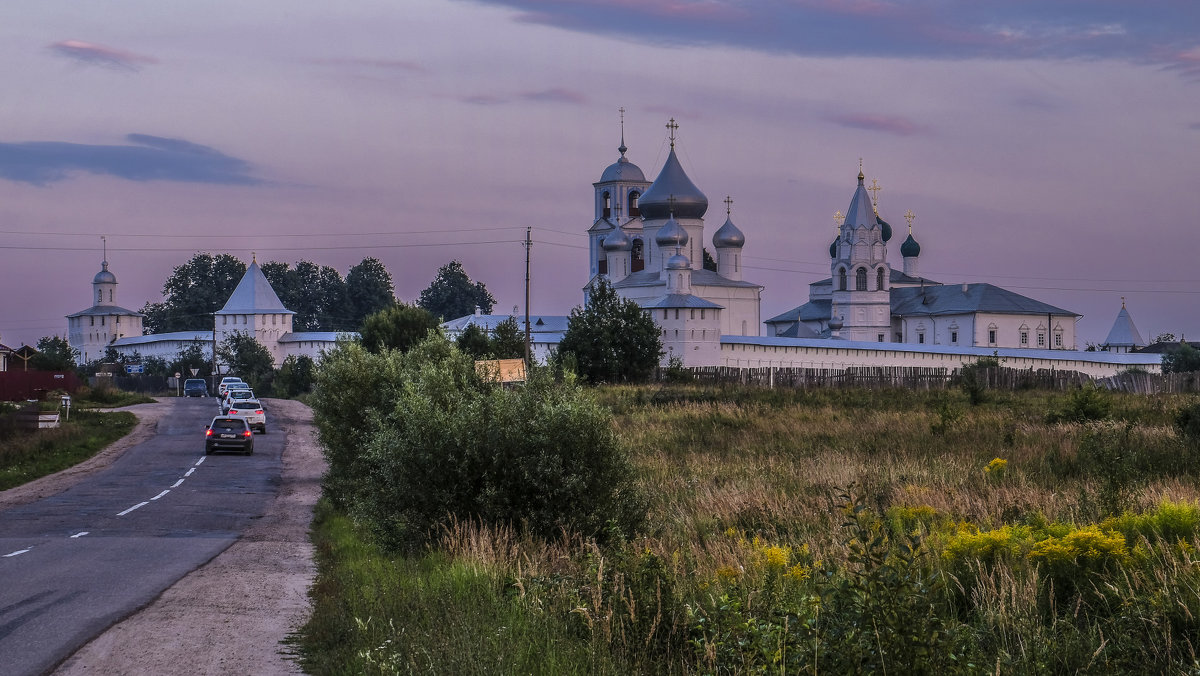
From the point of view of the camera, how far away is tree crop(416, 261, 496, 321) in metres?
146

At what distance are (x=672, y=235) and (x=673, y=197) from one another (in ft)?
19.8

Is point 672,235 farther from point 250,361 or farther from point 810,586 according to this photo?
point 810,586

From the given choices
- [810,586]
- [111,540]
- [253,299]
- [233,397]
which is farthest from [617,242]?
[810,586]

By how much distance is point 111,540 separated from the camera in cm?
1672

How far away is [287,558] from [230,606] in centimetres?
400

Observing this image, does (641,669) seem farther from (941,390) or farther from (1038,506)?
(941,390)

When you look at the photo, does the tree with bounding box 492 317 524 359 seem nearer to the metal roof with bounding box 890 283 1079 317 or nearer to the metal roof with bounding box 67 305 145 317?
the metal roof with bounding box 890 283 1079 317

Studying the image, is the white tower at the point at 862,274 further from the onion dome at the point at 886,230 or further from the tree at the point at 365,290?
the tree at the point at 365,290

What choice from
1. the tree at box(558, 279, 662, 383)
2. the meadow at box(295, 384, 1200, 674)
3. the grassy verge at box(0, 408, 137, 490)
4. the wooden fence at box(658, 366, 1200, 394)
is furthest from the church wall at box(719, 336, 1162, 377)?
the meadow at box(295, 384, 1200, 674)

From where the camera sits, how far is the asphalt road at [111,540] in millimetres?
10055

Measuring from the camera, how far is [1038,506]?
1335 centimetres

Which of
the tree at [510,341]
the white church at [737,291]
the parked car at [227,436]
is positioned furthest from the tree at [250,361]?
the parked car at [227,436]

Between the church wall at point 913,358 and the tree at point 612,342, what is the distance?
45.1ft

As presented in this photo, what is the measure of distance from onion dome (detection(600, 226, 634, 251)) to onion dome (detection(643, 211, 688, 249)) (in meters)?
7.34
